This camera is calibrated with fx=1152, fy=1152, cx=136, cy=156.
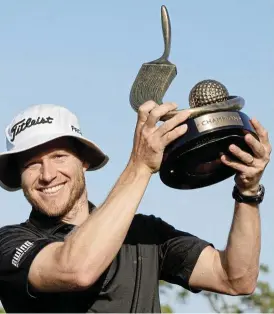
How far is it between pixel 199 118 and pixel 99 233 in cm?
87

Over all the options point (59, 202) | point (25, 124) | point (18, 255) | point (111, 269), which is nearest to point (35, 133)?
point (25, 124)

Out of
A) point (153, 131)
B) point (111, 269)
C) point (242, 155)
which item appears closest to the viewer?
point (153, 131)

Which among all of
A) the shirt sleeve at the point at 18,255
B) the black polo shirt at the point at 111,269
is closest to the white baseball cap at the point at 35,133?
the black polo shirt at the point at 111,269

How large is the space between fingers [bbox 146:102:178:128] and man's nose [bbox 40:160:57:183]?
99 centimetres

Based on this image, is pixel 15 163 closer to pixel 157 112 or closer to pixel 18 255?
pixel 18 255

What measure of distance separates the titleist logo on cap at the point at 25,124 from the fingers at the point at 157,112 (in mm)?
1224

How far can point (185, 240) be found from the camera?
7.55m

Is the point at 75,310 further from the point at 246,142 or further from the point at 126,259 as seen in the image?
the point at 246,142

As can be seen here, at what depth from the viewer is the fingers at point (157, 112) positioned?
20.8ft

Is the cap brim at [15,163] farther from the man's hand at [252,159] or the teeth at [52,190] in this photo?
the man's hand at [252,159]

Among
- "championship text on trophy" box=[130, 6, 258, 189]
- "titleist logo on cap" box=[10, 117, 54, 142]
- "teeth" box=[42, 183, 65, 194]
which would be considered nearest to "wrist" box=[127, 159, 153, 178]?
"championship text on trophy" box=[130, 6, 258, 189]

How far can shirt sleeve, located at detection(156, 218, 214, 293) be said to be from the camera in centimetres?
741

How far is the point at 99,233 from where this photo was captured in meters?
6.31

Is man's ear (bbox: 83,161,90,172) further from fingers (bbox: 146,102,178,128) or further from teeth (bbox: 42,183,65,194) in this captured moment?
fingers (bbox: 146,102,178,128)
